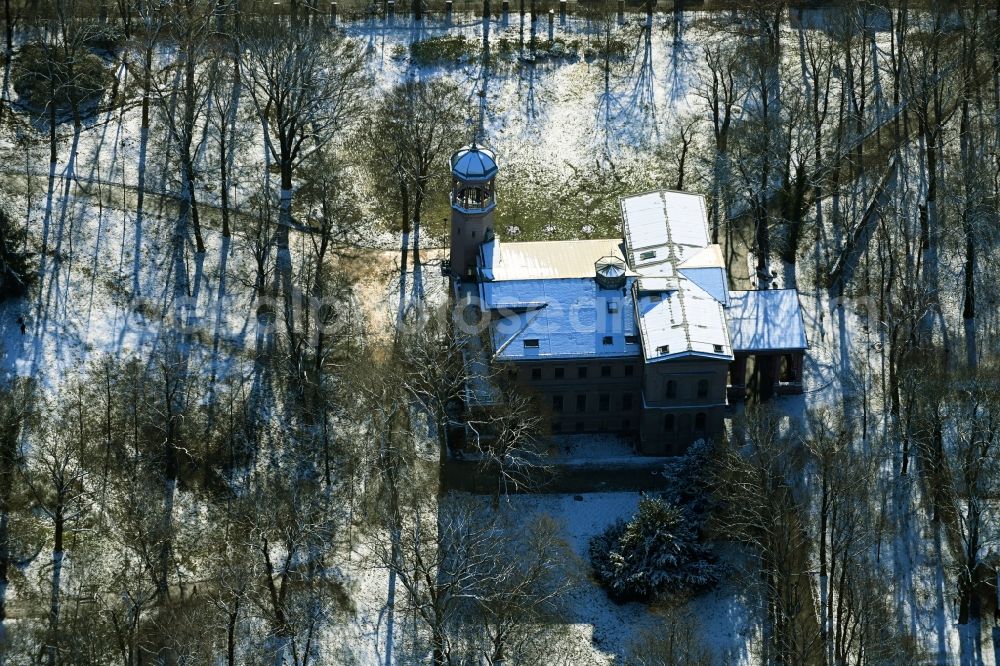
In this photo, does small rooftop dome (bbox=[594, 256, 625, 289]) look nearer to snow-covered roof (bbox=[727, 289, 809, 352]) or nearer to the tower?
snow-covered roof (bbox=[727, 289, 809, 352])

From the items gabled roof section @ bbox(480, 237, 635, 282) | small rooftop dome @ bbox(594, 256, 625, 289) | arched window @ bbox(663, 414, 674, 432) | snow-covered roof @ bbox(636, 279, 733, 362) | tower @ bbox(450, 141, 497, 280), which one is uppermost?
tower @ bbox(450, 141, 497, 280)

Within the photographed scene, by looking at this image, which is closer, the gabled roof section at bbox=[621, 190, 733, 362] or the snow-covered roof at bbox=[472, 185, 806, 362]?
the gabled roof section at bbox=[621, 190, 733, 362]

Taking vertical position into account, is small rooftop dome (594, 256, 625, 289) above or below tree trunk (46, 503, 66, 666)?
above

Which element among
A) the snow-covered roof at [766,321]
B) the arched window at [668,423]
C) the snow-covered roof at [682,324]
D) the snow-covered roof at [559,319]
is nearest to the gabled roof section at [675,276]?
the snow-covered roof at [682,324]

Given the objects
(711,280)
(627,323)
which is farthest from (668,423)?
(711,280)

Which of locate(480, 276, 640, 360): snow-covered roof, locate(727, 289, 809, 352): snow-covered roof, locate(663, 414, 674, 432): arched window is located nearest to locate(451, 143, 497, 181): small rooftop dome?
locate(480, 276, 640, 360): snow-covered roof

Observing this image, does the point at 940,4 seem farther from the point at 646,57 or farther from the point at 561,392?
the point at 561,392

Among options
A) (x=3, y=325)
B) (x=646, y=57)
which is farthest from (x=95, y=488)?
(x=646, y=57)
